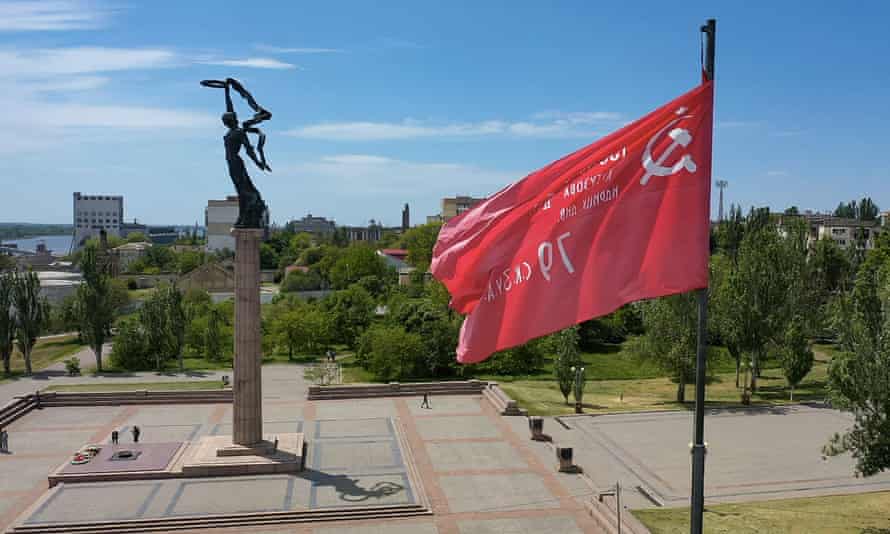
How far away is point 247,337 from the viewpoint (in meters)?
26.2

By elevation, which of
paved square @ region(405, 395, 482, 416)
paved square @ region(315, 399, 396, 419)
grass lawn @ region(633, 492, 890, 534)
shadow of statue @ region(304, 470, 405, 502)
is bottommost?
shadow of statue @ region(304, 470, 405, 502)

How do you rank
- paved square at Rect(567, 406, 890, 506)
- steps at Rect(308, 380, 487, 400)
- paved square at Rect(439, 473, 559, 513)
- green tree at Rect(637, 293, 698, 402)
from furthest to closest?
steps at Rect(308, 380, 487, 400) → green tree at Rect(637, 293, 698, 402) → paved square at Rect(567, 406, 890, 506) → paved square at Rect(439, 473, 559, 513)

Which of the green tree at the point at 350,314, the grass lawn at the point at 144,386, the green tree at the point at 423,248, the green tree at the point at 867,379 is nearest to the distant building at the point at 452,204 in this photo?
the green tree at the point at 423,248

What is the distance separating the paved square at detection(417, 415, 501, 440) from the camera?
31.3 meters

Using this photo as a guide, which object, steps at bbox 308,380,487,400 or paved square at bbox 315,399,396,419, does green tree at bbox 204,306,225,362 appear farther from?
paved square at bbox 315,399,396,419

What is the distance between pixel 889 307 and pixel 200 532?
20183mm

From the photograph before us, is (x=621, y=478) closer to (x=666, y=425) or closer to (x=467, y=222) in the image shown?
(x=666, y=425)

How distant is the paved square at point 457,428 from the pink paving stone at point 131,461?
34.1 ft

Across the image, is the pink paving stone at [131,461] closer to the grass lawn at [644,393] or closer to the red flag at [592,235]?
the grass lawn at [644,393]

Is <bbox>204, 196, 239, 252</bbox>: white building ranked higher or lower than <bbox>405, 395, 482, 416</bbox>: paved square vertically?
higher

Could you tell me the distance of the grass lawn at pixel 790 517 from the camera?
20.8 meters

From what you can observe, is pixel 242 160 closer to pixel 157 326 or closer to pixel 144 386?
pixel 144 386

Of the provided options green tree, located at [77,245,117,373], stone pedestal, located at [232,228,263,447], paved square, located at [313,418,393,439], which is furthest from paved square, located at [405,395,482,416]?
green tree, located at [77,245,117,373]

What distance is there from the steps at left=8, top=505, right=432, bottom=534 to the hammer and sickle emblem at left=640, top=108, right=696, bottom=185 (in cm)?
1577
